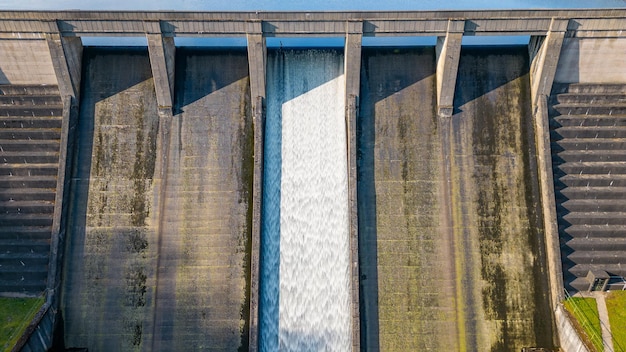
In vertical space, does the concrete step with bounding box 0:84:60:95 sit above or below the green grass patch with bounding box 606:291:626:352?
above

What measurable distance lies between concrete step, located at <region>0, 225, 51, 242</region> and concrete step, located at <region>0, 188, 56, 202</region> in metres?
1.49

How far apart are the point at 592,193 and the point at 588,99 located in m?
5.27

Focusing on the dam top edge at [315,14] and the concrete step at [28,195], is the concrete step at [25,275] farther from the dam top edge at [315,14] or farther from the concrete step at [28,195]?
the dam top edge at [315,14]

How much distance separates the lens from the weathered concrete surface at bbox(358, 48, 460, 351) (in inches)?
991

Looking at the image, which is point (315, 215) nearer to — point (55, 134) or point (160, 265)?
point (160, 265)

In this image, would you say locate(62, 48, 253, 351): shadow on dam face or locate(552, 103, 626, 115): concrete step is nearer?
locate(62, 48, 253, 351): shadow on dam face

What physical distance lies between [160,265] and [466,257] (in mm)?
15197

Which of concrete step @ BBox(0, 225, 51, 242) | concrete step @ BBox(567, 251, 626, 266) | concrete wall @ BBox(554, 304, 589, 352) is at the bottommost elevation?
concrete wall @ BBox(554, 304, 589, 352)

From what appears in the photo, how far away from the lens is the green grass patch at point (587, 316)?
23328mm

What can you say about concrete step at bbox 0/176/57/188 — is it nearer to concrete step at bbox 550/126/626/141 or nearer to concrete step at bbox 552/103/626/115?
concrete step at bbox 550/126/626/141

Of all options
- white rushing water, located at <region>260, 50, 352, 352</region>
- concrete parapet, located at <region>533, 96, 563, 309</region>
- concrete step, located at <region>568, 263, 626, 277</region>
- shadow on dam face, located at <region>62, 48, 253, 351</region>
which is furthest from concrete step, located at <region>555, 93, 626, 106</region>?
shadow on dam face, located at <region>62, 48, 253, 351</region>

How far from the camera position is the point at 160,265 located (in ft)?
84.9

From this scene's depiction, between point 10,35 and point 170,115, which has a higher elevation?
point 10,35

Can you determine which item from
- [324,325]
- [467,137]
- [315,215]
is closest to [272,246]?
[315,215]
